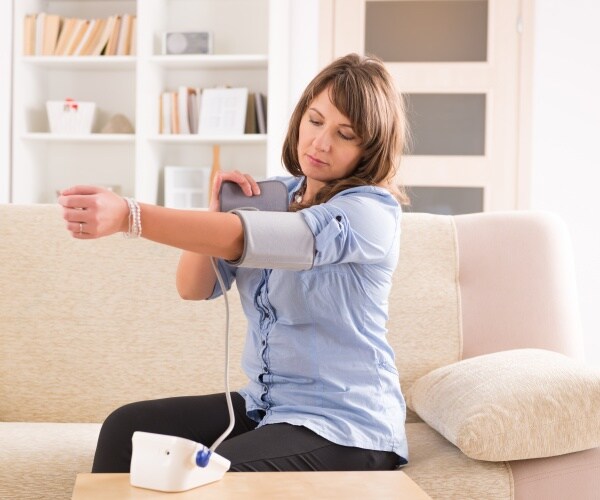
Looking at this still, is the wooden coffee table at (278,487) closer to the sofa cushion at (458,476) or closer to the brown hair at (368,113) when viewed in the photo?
the sofa cushion at (458,476)

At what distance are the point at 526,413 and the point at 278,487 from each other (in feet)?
2.12

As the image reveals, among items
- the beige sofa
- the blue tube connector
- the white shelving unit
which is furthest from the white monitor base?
the white shelving unit

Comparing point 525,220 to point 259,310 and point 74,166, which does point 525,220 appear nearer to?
point 259,310

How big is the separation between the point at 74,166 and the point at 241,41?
1.09m

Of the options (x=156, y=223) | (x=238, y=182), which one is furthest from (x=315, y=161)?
(x=156, y=223)

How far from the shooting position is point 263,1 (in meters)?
4.64

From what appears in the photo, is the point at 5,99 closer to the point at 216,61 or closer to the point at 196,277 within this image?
the point at 216,61

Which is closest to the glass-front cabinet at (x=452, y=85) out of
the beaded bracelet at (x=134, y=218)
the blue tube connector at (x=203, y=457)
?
the beaded bracelet at (x=134, y=218)

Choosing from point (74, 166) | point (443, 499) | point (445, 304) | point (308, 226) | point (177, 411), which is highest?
point (74, 166)

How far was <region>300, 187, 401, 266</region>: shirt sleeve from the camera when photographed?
138 centimetres

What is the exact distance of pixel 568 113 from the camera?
450 centimetres

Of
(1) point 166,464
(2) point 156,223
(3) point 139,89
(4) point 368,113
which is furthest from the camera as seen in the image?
(3) point 139,89

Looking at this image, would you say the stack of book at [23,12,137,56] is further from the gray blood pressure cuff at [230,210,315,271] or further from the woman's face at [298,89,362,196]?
the gray blood pressure cuff at [230,210,315,271]

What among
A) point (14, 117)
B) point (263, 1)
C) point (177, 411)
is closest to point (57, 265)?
point (177, 411)
